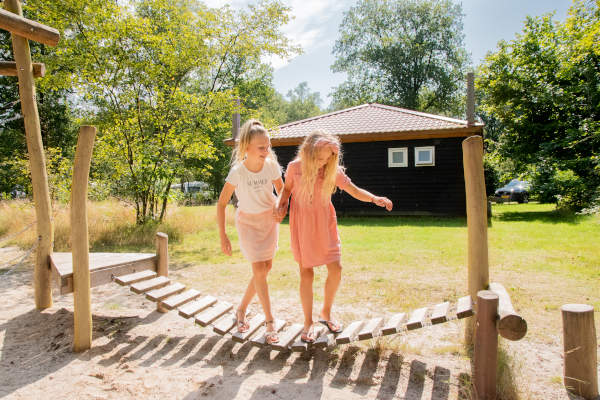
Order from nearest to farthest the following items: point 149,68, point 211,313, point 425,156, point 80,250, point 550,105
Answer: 1. point 80,250
2. point 211,313
3. point 149,68
4. point 425,156
5. point 550,105

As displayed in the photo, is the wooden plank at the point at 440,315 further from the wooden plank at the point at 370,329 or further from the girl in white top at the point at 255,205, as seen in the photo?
the girl in white top at the point at 255,205

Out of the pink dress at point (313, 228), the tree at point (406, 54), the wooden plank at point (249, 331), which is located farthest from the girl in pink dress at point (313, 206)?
the tree at point (406, 54)

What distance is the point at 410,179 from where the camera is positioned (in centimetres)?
1339

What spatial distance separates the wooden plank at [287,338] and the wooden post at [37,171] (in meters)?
2.96

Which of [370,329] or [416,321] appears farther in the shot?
[370,329]

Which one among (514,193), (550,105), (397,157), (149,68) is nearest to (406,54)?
(514,193)

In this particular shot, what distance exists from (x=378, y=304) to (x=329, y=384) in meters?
1.82

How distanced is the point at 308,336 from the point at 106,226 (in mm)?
7755

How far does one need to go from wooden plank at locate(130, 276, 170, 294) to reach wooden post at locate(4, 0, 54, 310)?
4.54 ft

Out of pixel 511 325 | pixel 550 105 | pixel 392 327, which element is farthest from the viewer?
pixel 550 105

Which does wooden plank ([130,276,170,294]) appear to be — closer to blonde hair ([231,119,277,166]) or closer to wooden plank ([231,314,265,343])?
wooden plank ([231,314,265,343])

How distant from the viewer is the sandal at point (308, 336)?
2.99m

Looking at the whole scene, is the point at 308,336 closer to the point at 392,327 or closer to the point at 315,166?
the point at 392,327

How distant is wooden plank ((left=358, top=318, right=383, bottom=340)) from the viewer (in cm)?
282
